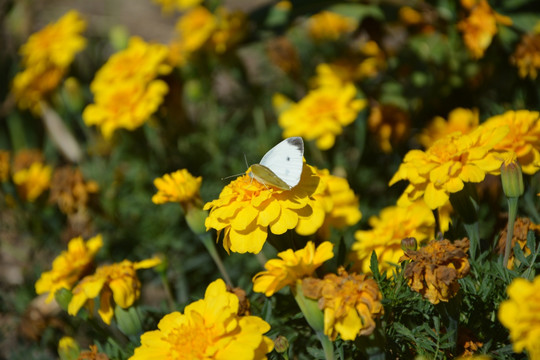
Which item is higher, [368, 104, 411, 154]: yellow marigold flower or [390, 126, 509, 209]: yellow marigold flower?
[390, 126, 509, 209]: yellow marigold flower

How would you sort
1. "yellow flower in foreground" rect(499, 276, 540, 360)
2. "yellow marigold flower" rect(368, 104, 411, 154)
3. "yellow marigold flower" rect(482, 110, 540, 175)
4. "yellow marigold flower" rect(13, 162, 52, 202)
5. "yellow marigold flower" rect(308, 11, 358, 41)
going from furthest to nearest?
1. "yellow marigold flower" rect(308, 11, 358, 41)
2. "yellow marigold flower" rect(13, 162, 52, 202)
3. "yellow marigold flower" rect(368, 104, 411, 154)
4. "yellow marigold flower" rect(482, 110, 540, 175)
5. "yellow flower in foreground" rect(499, 276, 540, 360)

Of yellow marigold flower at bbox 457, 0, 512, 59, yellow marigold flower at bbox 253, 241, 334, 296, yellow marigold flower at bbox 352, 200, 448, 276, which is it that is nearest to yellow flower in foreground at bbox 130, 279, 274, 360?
yellow marigold flower at bbox 253, 241, 334, 296

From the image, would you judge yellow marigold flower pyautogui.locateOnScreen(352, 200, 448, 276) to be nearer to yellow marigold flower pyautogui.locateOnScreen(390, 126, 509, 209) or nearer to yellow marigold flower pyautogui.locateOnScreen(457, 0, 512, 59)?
yellow marigold flower pyautogui.locateOnScreen(390, 126, 509, 209)

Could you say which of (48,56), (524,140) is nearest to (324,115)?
(524,140)

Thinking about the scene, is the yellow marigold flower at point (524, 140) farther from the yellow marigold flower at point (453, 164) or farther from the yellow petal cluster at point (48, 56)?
the yellow petal cluster at point (48, 56)

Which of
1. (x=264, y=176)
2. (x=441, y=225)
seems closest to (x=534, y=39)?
(x=441, y=225)
